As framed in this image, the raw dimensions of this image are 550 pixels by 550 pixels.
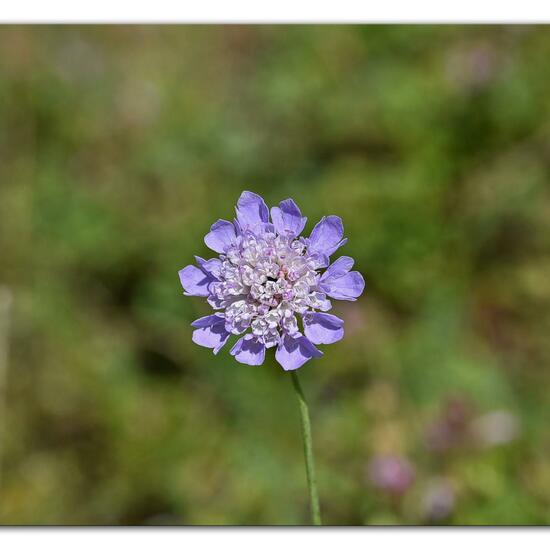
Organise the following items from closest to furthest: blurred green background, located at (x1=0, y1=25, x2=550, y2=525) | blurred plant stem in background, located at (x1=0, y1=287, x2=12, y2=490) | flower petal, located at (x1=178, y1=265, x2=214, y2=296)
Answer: flower petal, located at (x1=178, y1=265, x2=214, y2=296) → blurred green background, located at (x1=0, y1=25, x2=550, y2=525) → blurred plant stem in background, located at (x1=0, y1=287, x2=12, y2=490)

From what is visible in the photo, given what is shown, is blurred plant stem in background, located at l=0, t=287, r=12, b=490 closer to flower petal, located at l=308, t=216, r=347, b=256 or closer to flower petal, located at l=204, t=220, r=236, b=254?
flower petal, located at l=204, t=220, r=236, b=254

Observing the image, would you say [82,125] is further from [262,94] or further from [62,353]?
[62,353]

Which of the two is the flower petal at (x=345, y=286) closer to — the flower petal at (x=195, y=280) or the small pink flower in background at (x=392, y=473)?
the flower petal at (x=195, y=280)

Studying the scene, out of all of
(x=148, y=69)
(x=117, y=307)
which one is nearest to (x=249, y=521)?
(x=117, y=307)

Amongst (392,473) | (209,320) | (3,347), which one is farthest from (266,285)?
(3,347)

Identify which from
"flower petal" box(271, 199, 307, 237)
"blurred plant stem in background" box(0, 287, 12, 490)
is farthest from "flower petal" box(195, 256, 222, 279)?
"blurred plant stem in background" box(0, 287, 12, 490)

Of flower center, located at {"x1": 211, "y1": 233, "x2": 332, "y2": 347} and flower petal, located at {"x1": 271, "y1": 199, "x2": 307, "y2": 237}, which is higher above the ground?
flower petal, located at {"x1": 271, "y1": 199, "x2": 307, "y2": 237}
